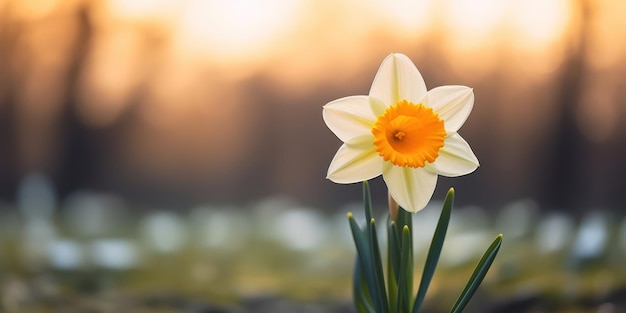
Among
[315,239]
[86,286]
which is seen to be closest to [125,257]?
[86,286]

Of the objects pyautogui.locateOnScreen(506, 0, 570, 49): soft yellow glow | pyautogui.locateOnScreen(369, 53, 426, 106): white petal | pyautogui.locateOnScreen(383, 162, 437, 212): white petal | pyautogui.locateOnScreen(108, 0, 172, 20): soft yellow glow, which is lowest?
pyautogui.locateOnScreen(383, 162, 437, 212): white petal

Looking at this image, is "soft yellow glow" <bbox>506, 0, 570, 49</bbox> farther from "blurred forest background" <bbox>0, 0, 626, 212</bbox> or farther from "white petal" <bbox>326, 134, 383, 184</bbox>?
"white petal" <bbox>326, 134, 383, 184</bbox>

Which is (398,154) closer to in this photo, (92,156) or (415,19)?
(415,19)

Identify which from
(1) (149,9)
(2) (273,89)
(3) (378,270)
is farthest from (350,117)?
(1) (149,9)

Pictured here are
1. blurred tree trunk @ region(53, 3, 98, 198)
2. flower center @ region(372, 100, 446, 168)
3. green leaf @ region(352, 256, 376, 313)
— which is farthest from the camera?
blurred tree trunk @ region(53, 3, 98, 198)

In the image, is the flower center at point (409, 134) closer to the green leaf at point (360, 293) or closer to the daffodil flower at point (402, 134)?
the daffodil flower at point (402, 134)

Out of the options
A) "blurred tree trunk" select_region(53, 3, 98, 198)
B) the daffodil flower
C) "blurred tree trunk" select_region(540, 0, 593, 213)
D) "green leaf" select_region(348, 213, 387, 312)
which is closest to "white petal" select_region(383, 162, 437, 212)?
the daffodil flower

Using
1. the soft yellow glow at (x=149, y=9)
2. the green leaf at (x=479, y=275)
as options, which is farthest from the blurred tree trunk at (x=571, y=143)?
the soft yellow glow at (x=149, y=9)
